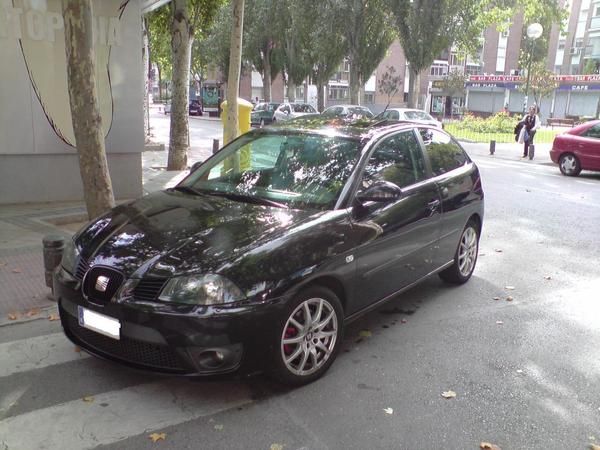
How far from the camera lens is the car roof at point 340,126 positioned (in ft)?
15.1

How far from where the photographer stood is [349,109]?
84.7 feet

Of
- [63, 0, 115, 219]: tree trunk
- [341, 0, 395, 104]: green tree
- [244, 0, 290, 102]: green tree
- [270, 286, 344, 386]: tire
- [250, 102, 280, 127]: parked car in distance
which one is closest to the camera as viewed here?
[270, 286, 344, 386]: tire

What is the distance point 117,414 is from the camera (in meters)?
3.26

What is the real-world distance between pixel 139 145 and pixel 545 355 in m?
7.30

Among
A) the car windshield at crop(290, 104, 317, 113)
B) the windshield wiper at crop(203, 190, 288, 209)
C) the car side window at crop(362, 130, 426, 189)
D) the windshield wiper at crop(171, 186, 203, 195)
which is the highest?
the car side window at crop(362, 130, 426, 189)

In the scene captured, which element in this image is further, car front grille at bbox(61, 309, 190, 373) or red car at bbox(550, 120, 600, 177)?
red car at bbox(550, 120, 600, 177)

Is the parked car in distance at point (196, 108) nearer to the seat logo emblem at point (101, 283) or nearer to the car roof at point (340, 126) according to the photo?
the car roof at point (340, 126)

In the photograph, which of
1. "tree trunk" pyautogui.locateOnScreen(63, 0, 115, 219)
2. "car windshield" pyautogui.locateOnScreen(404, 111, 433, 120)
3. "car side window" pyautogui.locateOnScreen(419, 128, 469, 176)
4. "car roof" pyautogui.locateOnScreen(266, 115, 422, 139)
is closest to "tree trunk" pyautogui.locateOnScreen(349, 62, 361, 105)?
"car windshield" pyautogui.locateOnScreen(404, 111, 433, 120)

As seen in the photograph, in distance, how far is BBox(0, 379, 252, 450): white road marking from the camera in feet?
9.91

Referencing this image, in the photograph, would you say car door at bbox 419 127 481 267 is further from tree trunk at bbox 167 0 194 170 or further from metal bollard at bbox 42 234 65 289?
tree trunk at bbox 167 0 194 170

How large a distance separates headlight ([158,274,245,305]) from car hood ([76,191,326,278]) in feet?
0.19

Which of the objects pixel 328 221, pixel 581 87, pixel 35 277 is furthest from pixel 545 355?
pixel 581 87

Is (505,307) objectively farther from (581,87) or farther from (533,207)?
(581,87)

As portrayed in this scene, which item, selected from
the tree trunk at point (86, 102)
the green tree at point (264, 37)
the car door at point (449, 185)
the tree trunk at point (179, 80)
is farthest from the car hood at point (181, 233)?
the green tree at point (264, 37)
